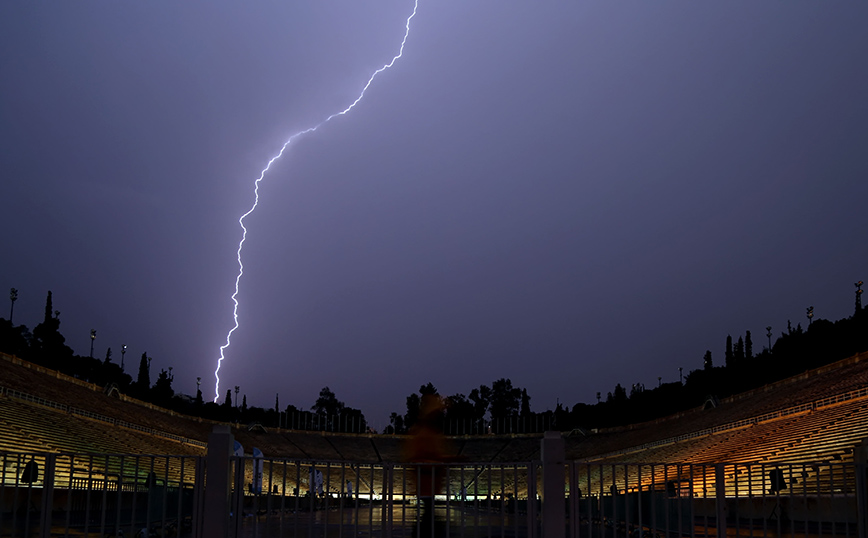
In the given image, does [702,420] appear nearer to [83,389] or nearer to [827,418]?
[827,418]

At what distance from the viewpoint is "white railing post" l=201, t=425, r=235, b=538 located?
7.60m

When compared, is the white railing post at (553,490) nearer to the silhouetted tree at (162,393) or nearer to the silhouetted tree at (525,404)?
the silhouetted tree at (162,393)

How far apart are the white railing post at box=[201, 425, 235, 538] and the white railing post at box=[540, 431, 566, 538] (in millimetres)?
3289

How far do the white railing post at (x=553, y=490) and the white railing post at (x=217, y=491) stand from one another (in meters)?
3.29

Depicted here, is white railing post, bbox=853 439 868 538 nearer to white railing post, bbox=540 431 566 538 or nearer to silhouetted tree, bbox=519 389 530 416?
white railing post, bbox=540 431 566 538

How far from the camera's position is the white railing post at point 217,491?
7.60m

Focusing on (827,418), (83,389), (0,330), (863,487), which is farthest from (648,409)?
(863,487)

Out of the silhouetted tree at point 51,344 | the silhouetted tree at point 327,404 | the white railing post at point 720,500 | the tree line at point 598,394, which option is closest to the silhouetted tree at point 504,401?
the tree line at point 598,394

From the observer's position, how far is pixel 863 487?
7.49 metres

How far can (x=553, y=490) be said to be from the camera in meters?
7.71

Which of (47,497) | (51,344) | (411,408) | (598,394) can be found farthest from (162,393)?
(47,497)

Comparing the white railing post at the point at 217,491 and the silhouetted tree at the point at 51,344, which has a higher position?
the silhouetted tree at the point at 51,344

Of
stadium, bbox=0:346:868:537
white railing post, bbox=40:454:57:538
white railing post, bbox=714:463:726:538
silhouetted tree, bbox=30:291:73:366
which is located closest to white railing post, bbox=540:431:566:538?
stadium, bbox=0:346:868:537

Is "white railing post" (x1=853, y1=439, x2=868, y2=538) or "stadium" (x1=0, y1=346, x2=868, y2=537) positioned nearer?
"white railing post" (x1=853, y1=439, x2=868, y2=538)
